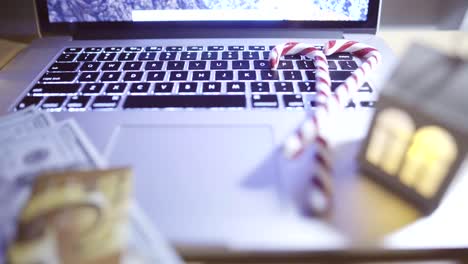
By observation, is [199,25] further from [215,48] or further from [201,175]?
[201,175]

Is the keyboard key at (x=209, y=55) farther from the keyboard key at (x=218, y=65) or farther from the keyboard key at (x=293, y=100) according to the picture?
the keyboard key at (x=293, y=100)

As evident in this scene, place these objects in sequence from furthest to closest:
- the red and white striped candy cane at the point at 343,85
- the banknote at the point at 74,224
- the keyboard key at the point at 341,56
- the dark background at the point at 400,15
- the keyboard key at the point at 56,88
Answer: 1. the dark background at the point at 400,15
2. the keyboard key at the point at 341,56
3. the keyboard key at the point at 56,88
4. the red and white striped candy cane at the point at 343,85
5. the banknote at the point at 74,224

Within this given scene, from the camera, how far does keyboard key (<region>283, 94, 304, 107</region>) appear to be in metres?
0.52

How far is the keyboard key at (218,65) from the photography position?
0.61 metres

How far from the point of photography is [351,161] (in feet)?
1.38

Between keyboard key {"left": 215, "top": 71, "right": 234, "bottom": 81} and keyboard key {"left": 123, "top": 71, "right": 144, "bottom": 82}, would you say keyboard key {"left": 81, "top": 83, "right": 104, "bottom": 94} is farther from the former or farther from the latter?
keyboard key {"left": 215, "top": 71, "right": 234, "bottom": 81}

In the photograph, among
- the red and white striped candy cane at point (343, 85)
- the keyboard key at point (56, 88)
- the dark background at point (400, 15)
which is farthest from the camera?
the dark background at point (400, 15)

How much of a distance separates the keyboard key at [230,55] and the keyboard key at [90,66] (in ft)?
0.56

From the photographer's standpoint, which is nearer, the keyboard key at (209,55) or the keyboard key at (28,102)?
the keyboard key at (28,102)

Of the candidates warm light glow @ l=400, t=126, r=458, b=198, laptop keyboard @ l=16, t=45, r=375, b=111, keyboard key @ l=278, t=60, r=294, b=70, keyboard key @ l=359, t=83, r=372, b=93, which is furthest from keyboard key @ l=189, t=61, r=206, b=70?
warm light glow @ l=400, t=126, r=458, b=198

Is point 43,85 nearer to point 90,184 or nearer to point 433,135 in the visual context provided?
point 90,184

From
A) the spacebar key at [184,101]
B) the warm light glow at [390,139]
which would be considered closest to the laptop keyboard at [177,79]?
the spacebar key at [184,101]

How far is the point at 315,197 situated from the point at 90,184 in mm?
173

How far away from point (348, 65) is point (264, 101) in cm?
16
